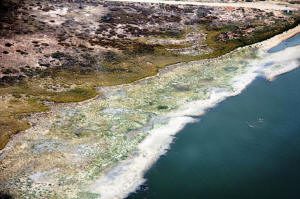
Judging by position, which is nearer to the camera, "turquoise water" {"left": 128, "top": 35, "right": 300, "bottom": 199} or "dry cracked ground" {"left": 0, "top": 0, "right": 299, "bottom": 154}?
"turquoise water" {"left": 128, "top": 35, "right": 300, "bottom": 199}

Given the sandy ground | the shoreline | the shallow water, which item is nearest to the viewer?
the shoreline

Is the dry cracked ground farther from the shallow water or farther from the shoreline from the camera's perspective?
the shoreline

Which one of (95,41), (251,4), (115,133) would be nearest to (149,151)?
(115,133)

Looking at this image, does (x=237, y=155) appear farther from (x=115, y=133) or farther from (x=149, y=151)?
(x=115, y=133)

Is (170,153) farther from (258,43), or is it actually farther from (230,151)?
(258,43)

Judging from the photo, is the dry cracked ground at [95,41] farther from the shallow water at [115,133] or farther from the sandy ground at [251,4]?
the shallow water at [115,133]

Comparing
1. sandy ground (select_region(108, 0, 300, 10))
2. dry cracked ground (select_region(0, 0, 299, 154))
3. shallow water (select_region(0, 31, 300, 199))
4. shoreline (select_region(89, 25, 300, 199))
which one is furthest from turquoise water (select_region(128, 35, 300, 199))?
sandy ground (select_region(108, 0, 300, 10))

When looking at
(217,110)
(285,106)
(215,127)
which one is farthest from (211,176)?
(285,106)

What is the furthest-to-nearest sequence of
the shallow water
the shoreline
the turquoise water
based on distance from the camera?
the shallow water, the turquoise water, the shoreline
